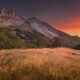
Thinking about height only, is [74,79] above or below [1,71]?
below

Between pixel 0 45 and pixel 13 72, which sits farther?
pixel 0 45

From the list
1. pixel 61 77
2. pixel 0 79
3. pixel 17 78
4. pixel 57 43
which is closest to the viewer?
pixel 0 79

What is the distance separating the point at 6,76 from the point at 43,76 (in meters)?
1.16

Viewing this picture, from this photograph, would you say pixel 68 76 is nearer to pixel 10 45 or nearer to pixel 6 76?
pixel 6 76

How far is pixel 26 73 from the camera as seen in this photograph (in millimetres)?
3539

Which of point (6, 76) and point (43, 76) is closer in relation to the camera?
point (6, 76)

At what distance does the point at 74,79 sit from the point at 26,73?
159cm

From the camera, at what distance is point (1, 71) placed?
3418 millimetres

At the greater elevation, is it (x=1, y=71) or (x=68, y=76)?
(x=1, y=71)

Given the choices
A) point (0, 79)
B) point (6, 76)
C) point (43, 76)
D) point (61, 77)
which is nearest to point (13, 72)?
point (6, 76)

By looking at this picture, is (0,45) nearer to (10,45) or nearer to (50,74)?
(10,45)

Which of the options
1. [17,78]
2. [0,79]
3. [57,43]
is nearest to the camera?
[0,79]

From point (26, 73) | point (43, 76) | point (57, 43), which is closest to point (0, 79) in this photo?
point (26, 73)

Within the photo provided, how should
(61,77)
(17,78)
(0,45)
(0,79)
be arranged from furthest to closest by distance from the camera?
(0,45) < (61,77) < (17,78) < (0,79)
